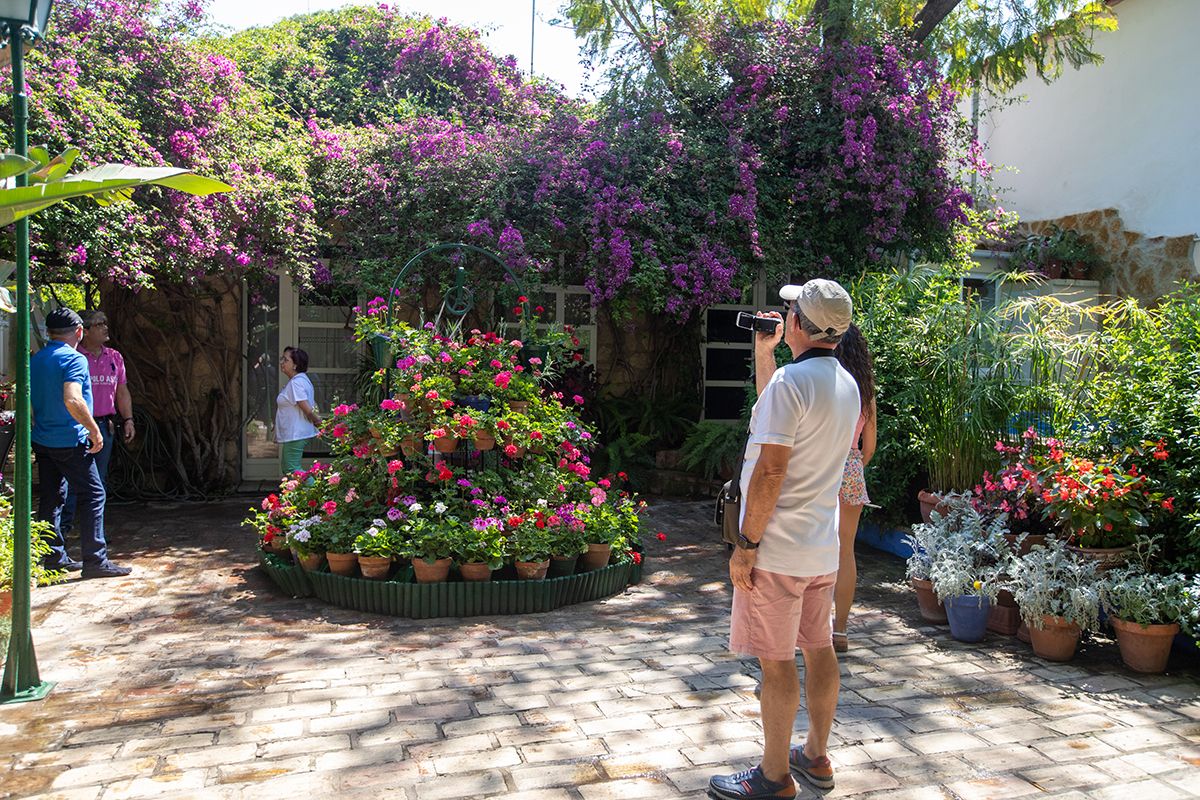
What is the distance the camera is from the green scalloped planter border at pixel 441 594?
4.96 m

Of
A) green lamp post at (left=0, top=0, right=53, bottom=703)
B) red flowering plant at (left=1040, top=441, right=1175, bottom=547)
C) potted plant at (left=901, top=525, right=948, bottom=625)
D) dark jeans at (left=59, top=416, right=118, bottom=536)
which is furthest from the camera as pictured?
dark jeans at (left=59, top=416, right=118, bottom=536)

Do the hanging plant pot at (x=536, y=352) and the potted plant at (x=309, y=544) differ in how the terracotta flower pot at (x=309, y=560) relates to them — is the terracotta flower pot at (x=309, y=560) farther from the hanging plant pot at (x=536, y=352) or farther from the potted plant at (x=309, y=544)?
the hanging plant pot at (x=536, y=352)

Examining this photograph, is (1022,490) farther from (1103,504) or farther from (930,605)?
(930,605)

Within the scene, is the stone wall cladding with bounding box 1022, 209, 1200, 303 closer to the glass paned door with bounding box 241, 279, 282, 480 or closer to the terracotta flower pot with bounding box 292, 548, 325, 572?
the terracotta flower pot with bounding box 292, 548, 325, 572

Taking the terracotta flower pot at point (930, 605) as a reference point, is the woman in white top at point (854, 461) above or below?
above

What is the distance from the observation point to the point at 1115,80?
35.6 ft

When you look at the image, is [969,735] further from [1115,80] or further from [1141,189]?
[1115,80]

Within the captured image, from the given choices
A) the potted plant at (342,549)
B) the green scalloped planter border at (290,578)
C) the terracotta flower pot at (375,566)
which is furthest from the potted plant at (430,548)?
the green scalloped planter border at (290,578)

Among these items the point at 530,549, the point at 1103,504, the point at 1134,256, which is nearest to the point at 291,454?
the point at 530,549

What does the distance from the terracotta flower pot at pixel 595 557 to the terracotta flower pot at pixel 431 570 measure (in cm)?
88

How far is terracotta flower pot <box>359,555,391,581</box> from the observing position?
4.97 metres

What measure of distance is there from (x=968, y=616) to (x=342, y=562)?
343 centimetres

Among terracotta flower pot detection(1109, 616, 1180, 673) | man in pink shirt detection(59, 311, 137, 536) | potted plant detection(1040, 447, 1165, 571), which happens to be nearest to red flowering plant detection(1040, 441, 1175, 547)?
potted plant detection(1040, 447, 1165, 571)

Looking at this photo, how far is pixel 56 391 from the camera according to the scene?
17.9ft
